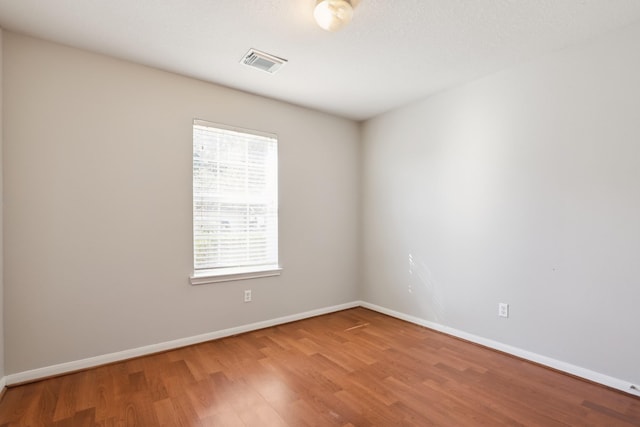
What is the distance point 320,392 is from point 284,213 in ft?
6.28

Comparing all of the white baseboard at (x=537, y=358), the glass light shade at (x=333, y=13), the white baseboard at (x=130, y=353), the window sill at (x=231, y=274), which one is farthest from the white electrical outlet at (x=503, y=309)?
the glass light shade at (x=333, y=13)

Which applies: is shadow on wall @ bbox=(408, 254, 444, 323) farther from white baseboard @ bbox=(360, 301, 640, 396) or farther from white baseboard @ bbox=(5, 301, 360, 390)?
white baseboard @ bbox=(5, 301, 360, 390)

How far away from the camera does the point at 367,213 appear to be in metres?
4.18

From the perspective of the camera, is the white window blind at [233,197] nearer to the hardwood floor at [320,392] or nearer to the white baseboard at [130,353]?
the white baseboard at [130,353]

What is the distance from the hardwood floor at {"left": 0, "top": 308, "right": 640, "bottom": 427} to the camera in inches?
72.6

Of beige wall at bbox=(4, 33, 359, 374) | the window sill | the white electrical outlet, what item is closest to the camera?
beige wall at bbox=(4, 33, 359, 374)

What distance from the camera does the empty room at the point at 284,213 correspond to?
2.02 meters

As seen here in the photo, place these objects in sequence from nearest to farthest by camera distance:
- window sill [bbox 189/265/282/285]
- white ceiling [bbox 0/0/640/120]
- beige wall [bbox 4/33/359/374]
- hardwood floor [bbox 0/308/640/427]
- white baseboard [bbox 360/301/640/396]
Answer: hardwood floor [bbox 0/308/640/427] → white ceiling [bbox 0/0/640/120] → white baseboard [bbox 360/301/640/396] → beige wall [bbox 4/33/359/374] → window sill [bbox 189/265/282/285]

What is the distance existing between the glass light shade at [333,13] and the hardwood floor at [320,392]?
238 centimetres

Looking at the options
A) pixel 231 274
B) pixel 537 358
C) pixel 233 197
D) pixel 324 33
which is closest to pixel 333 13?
pixel 324 33

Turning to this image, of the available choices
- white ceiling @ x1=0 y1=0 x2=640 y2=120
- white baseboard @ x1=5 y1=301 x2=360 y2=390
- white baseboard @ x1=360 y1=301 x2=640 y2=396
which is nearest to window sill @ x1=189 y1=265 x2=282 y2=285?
white baseboard @ x1=5 y1=301 x2=360 y2=390

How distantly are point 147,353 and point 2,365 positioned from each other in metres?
0.89

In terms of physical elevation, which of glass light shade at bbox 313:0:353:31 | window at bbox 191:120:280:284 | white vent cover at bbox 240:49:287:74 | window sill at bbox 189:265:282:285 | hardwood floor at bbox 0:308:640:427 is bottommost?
hardwood floor at bbox 0:308:640:427

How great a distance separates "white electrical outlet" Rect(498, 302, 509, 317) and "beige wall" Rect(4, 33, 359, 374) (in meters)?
2.25
